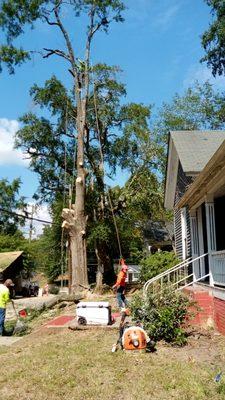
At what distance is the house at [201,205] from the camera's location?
9547mm

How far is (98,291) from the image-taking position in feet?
75.4

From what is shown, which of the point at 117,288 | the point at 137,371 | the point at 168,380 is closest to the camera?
the point at 168,380

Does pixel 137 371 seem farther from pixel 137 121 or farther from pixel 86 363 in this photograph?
pixel 137 121

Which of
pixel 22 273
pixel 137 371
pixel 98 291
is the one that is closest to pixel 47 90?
pixel 98 291

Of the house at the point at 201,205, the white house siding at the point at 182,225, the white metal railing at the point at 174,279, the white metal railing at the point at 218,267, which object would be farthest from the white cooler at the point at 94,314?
the white house siding at the point at 182,225

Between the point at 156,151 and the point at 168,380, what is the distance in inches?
986

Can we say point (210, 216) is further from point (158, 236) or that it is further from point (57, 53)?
point (158, 236)

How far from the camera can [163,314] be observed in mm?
8648

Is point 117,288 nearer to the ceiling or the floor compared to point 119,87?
nearer to the floor

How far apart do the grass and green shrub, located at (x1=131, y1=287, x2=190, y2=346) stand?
2.18 feet

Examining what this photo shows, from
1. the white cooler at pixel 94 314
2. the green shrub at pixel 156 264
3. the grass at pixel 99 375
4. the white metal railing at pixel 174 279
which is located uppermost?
the green shrub at pixel 156 264

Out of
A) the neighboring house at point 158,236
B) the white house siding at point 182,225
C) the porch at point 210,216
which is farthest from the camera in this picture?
the neighboring house at point 158,236

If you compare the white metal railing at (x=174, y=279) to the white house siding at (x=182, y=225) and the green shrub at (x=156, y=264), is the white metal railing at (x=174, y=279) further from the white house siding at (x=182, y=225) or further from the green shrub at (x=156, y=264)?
the white house siding at (x=182, y=225)

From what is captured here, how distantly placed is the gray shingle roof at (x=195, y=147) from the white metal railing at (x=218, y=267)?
15.8 feet
